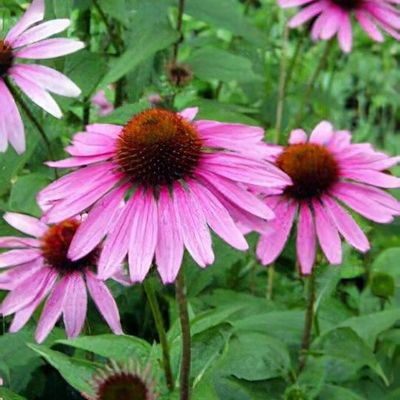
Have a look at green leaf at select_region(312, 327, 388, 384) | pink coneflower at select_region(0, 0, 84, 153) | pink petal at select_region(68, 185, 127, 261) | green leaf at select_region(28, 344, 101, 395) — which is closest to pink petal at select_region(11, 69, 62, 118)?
pink coneflower at select_region(0, 0, 84, 153)

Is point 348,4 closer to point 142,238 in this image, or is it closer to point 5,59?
point 5,59

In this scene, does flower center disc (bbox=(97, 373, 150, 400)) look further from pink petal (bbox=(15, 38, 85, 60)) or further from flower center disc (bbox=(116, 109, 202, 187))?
pink petal (bbox=(15, 38, 85, 60))

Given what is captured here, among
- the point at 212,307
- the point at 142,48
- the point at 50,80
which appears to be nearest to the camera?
the point at 50,80

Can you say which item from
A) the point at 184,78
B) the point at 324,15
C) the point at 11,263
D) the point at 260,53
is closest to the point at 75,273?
the point at 11,263

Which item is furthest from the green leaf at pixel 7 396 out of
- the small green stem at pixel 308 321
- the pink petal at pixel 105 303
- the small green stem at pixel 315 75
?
the small green stem at pixel 315 75

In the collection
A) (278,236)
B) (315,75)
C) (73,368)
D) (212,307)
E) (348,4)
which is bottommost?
(212,307)

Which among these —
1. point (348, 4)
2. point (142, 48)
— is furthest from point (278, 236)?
point (348, 4)

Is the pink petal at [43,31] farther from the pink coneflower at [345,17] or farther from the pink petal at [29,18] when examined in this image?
the pink coneflower at [345,17]
